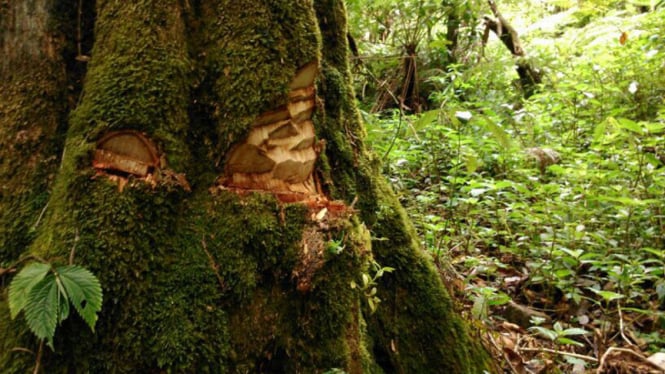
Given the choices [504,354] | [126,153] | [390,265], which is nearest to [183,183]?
[126,153]

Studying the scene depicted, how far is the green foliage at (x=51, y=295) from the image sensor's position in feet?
4.05

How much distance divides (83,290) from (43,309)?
0.36 ft

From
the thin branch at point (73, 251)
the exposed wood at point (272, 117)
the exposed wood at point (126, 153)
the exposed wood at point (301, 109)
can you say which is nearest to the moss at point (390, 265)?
the exposed wood at point (301, 109)

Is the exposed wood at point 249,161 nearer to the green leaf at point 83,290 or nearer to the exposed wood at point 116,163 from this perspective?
the exposed wood at point 116,163

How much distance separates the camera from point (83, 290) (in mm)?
1309

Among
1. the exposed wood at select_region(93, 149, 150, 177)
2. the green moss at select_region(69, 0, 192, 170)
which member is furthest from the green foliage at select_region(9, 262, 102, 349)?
the green moss at select_region(69, 0, 192, 170)

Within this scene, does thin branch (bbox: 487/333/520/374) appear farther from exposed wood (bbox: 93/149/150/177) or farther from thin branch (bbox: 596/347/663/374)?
exposed wood (bbox: 93/149/150/177)

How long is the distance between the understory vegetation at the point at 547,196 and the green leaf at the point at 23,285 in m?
1.80

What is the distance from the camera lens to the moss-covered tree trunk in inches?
59.8

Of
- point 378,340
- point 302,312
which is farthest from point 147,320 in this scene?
point 378,340

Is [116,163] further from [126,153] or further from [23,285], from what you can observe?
[23,285]

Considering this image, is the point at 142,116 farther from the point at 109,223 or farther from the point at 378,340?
the point at 378,340

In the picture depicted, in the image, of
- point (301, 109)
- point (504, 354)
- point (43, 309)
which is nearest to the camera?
point (43, 309)

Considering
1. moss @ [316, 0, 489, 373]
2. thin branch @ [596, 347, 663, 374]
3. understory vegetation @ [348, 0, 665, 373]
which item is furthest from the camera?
understory vegetation @ [348, 0, 665, 373]
